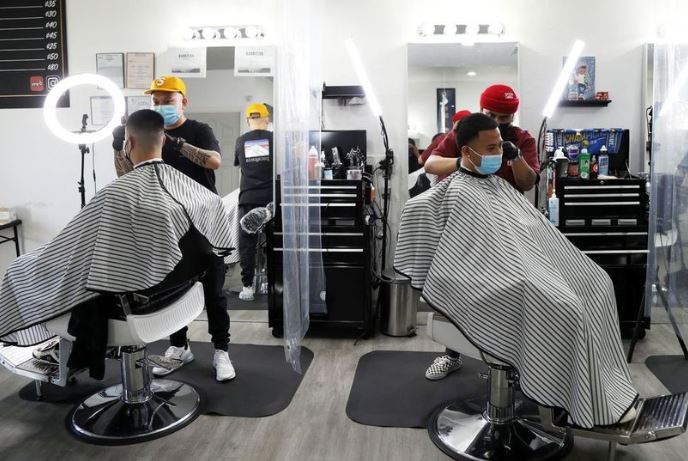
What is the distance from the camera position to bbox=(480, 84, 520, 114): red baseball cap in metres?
2.57

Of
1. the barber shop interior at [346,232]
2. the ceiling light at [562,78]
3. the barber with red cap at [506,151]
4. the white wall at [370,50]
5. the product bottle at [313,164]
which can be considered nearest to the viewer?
the barber shop interior at [346,232]

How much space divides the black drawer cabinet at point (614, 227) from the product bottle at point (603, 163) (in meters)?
0.33

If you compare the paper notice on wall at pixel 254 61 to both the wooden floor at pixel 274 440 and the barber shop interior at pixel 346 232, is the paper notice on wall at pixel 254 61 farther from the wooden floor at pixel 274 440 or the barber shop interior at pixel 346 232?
the wooden floor at pixel 274 440

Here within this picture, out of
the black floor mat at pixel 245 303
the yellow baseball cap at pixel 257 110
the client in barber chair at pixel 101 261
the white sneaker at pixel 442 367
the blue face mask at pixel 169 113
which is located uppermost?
the yellow baseball cap at pixel 257 110

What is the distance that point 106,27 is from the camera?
151 inches

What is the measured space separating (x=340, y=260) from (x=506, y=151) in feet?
4.25

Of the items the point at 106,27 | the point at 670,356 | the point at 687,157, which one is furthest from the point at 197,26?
the point at 670,356

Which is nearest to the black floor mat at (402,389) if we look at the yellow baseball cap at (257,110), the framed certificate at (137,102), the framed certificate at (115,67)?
the yellow baseball cap at (257,110)

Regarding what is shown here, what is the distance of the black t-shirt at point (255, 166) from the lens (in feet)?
11.8

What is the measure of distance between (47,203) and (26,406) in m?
1.87

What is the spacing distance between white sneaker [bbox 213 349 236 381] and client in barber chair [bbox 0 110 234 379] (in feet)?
2.16

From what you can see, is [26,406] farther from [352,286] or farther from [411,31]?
[411,31]

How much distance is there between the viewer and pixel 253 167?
362 cm

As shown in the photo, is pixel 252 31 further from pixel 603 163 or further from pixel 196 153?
pixel 603 163
